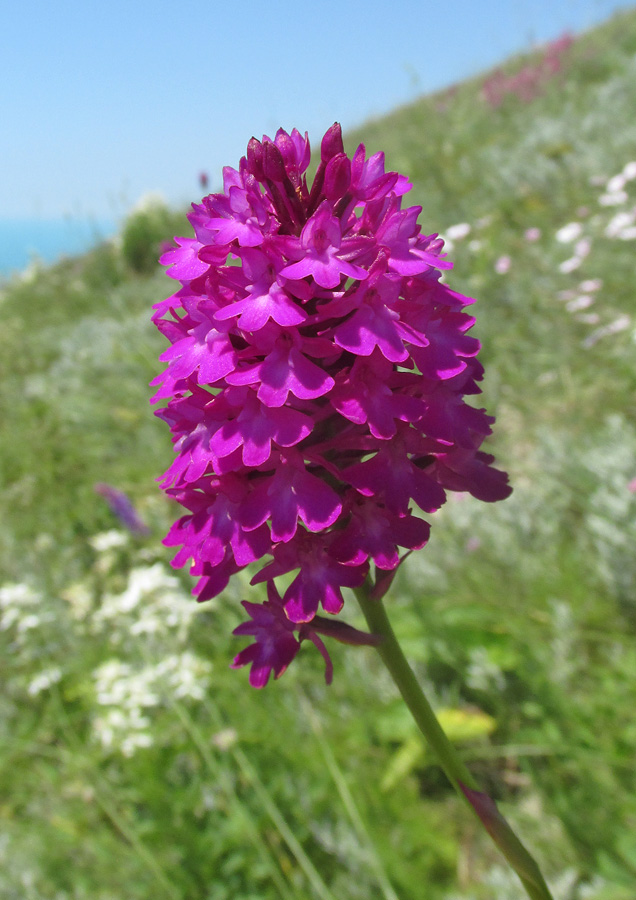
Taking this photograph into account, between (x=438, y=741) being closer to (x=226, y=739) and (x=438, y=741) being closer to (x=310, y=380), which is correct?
(x=310, y=380)

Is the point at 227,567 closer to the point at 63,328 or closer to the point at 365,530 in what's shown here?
the point at 365,530

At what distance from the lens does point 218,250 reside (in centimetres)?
97

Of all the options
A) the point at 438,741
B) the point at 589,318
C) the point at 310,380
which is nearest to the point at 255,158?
the point at 310,380

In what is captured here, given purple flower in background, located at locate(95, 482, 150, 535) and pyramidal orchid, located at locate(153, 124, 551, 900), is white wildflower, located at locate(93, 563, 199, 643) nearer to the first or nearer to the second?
purple flower in background, located at locate(95, 482, 150, 535)

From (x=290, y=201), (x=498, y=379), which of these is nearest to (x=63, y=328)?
(x=498, y=379)

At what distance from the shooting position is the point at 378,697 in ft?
9.01

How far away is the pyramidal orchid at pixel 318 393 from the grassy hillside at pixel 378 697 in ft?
3.01

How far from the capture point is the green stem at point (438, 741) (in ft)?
3.21

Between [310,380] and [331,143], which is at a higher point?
[331,143]

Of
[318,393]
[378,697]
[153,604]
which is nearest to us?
[318,393]

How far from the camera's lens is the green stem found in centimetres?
98

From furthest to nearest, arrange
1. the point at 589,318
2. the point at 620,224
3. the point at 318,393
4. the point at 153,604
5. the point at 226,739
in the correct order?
the point at 620,224
the point at 589,318
the point at 153,604
the point at 226,739
the point at 318,393

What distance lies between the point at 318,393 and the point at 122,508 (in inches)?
94.1

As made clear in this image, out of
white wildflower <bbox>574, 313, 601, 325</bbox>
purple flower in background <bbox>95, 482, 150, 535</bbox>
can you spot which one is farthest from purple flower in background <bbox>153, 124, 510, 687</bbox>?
white wildflower <bbox>574, 313, 601, 325</bbox>
